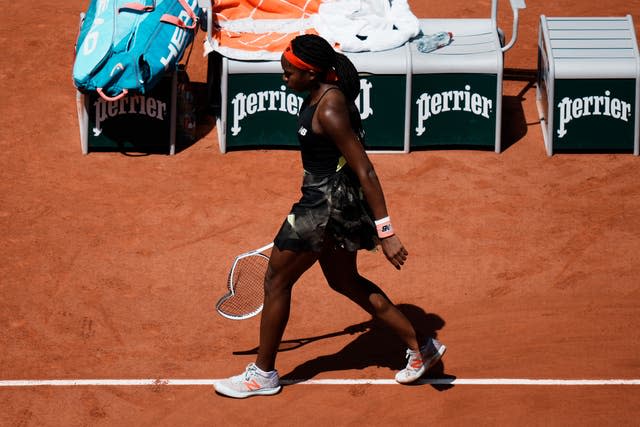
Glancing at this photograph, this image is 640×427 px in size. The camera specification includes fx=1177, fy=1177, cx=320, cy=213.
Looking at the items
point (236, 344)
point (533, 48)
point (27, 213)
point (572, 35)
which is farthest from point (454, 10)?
point (236, 344)

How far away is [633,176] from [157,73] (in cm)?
440

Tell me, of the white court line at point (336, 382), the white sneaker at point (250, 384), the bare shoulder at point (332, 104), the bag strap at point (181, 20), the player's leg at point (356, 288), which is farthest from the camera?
the bag strap at point (181, 20)

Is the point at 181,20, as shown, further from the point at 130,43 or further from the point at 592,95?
the point at 592,95

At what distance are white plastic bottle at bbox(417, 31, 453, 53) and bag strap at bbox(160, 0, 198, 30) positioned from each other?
2.15m

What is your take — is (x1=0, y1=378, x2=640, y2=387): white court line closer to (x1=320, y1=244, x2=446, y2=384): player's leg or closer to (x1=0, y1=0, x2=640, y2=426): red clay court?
(x1=0, y1=0, x2=640, y2=426): red clay court

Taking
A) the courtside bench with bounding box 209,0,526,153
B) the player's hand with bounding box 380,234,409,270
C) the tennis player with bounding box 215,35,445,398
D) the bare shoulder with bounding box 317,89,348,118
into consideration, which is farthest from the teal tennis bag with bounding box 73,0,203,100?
the player's hand with bounding box 380,234,409,270

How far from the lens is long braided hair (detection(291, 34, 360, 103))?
265 inches

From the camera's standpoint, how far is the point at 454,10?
14234 millimetres

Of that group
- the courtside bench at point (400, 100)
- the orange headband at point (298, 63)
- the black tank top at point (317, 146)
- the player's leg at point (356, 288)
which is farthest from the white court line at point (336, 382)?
the courtside bench at point (400, 100)

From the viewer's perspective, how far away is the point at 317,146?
684 centimetres

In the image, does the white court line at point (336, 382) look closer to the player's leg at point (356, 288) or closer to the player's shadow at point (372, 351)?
the player's shadow at point (372, 351)

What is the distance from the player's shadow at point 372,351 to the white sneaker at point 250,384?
23 centimetres

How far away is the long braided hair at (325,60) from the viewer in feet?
22.1

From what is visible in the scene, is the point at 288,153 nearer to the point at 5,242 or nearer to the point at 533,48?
the point at 5,242
